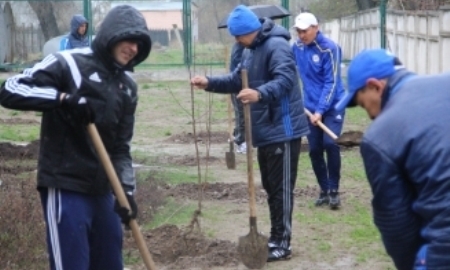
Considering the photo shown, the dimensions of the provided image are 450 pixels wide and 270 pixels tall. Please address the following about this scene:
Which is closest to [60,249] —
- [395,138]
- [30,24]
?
[395,138]

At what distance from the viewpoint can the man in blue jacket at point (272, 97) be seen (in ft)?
24.3

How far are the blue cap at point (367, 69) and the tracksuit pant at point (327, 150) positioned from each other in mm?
5664

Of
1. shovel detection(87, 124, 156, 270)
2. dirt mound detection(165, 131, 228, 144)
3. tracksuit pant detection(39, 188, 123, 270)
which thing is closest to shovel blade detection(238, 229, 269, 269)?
shovel detection(87, 124, 156, 270)

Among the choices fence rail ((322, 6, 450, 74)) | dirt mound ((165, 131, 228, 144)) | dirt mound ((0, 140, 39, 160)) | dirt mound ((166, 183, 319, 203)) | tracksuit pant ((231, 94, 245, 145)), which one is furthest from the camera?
fence rail ((322, 6, 450, 74))

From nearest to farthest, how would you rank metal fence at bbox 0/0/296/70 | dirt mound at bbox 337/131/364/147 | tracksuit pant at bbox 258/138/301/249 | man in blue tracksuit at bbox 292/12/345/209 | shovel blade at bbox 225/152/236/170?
tracksuit pant at bbox 258/138/301/249
man in blue tracksuit at bbox 292/12/345/209
shovel blade at bbox 225/152/236/170
dirt mound at bbox 337/131/364/147
metal fence at bbox 0/0/296/70

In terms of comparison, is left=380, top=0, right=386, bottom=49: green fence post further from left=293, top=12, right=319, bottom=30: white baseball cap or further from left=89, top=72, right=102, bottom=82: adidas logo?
left=89, top=72, right=102, bottom=82: adidas logo

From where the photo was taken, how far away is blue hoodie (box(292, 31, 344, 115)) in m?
9.64

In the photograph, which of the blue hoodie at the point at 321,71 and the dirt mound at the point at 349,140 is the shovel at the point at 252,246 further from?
the dirt mound at the point at 349,140

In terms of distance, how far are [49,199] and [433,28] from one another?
15.8 m

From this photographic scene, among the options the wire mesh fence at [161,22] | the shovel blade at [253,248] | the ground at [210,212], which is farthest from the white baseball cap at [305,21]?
the wire mesh fence at [161,22]

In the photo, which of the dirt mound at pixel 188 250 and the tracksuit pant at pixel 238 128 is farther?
the tracksuit pant at pixel 238 128

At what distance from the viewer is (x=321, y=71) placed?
32.0 feet

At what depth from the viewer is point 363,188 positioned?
11234mm

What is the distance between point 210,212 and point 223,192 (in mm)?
972
